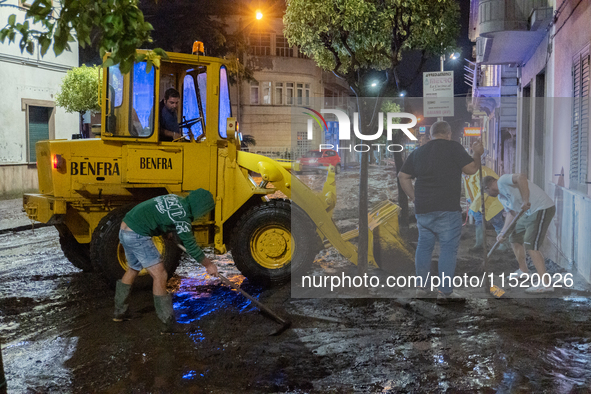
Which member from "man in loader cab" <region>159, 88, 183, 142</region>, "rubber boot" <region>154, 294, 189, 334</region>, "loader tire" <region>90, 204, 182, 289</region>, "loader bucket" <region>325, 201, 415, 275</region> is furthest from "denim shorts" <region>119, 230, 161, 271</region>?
"loader bucket" <region>325, 201, 415, 275</region>

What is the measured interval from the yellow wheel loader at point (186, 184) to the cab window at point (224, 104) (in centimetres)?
1

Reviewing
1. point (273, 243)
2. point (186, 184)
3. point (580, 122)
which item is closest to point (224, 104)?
point (186, 184)

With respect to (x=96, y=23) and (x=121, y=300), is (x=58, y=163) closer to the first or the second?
(x=121, y=300)

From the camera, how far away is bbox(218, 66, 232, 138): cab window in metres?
A: 7.26

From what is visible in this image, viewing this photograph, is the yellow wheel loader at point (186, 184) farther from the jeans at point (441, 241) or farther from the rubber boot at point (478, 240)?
the rubber boot at point (478, 240)

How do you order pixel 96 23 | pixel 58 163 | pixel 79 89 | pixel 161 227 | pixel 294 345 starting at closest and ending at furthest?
1. pixel 96 23
2. pixel 294 345
3. pixel 161 227
4. pixel 58 163
5. pixel 79 89

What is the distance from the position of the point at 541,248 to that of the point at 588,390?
294 cm

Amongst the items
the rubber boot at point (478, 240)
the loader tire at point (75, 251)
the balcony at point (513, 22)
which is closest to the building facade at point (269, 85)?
the balcony at point (513, 22)

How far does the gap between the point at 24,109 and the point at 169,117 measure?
13.8 metres

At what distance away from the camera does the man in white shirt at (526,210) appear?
6.74 m

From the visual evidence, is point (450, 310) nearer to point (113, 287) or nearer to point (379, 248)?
point (379, 248)

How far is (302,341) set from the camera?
5309mm

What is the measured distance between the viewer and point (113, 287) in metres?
6.81

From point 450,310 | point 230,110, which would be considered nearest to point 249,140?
point 230,110
